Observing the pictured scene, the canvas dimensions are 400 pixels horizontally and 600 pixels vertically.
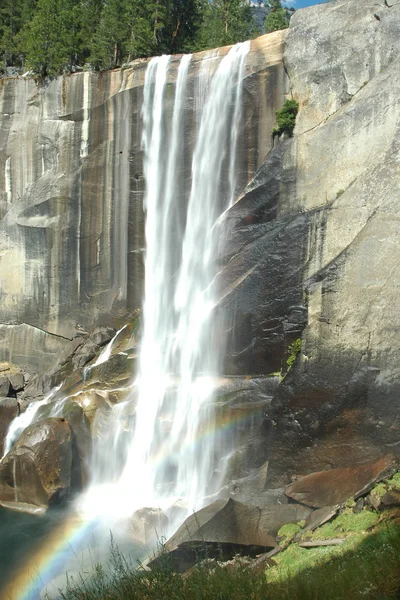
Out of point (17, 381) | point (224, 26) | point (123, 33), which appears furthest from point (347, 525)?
point (224, 26)

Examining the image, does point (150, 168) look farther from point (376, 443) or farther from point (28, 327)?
point (376, 443)

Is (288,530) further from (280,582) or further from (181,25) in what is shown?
(181,25)

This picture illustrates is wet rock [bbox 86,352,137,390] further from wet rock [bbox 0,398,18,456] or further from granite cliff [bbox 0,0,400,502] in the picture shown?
wet rock [bbox 0,398,18,456]

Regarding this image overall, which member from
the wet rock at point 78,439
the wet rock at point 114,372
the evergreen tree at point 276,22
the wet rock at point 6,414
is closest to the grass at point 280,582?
the wet rock at point 78,439

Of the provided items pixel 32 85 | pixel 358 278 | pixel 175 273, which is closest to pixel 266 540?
pixel 358 278

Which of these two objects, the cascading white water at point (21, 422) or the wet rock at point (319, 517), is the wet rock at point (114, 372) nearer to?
the cascading white water at point (21, 422)
